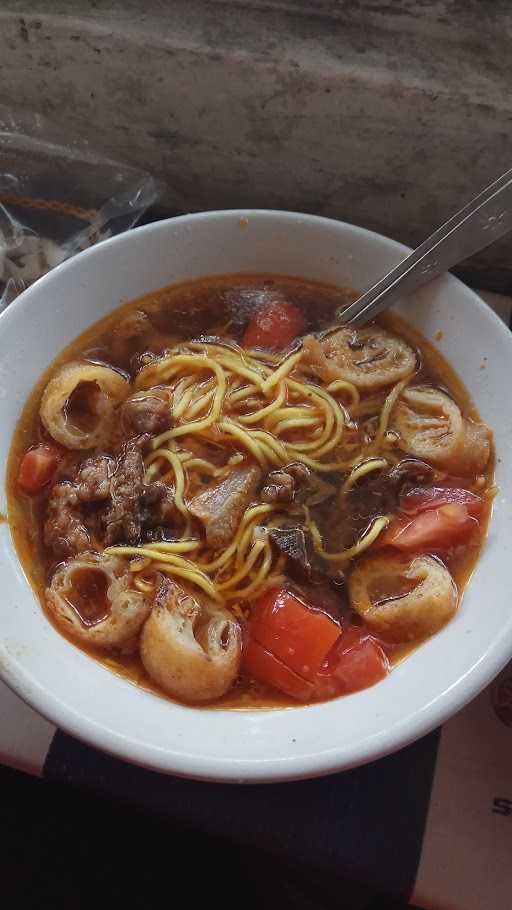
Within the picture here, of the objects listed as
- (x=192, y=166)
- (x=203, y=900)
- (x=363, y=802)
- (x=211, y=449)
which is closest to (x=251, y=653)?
(x=363, y=802)

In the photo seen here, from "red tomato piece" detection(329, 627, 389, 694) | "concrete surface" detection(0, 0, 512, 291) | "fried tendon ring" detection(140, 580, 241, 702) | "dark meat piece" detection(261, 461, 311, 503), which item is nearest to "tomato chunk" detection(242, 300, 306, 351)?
"dark meat piece" detection(261, 461, 311, 503)

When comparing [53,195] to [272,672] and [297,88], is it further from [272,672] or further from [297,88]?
[272,672]

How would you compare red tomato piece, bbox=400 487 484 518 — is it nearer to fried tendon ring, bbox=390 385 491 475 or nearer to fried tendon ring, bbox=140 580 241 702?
fried tendon ring, bbox=390 385 491 475

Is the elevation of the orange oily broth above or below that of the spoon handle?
below

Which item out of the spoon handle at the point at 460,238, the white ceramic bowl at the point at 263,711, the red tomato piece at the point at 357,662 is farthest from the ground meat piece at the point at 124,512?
the spoon handle at the point at 460,238

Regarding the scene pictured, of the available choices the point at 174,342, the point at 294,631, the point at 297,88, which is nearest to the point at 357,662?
the point at 294,631

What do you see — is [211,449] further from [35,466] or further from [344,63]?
[344,63]
